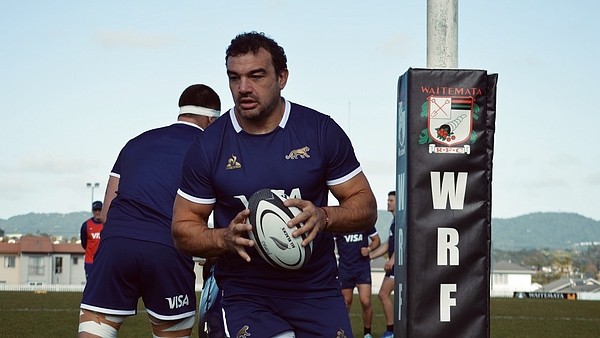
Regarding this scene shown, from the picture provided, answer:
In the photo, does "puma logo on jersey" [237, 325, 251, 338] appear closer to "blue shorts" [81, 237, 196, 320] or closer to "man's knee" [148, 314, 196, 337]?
"blue shorts" [81, 237, 196, 320]

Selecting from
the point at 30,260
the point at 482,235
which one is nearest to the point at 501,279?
the point at 30,260

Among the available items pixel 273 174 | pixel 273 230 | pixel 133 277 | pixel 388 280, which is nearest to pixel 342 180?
pixel 273 174

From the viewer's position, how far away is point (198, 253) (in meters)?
4.95

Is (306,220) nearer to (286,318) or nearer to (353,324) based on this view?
(286,318)

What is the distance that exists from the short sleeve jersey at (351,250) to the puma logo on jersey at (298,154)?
11154 millimetres

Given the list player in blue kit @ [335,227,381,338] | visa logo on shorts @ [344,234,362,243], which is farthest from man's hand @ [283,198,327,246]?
visa logo on shorts @ [344,234,362,243]

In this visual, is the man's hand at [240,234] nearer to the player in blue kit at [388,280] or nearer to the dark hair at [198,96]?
the dark hair at [198,96]

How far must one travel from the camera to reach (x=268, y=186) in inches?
192

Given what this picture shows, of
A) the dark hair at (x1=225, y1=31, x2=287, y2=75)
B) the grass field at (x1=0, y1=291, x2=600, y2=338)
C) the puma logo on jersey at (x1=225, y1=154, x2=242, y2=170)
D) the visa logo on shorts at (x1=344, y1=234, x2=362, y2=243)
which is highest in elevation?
the dark hair at (x1=225, y1=31, x2=287, y2=75)

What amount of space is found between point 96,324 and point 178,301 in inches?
24.7

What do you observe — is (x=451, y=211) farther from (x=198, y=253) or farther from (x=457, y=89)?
(x=198, y=253)

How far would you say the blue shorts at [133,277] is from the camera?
21.2ft

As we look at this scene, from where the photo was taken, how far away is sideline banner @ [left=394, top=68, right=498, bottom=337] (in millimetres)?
7469

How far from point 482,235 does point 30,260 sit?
97.8 m
